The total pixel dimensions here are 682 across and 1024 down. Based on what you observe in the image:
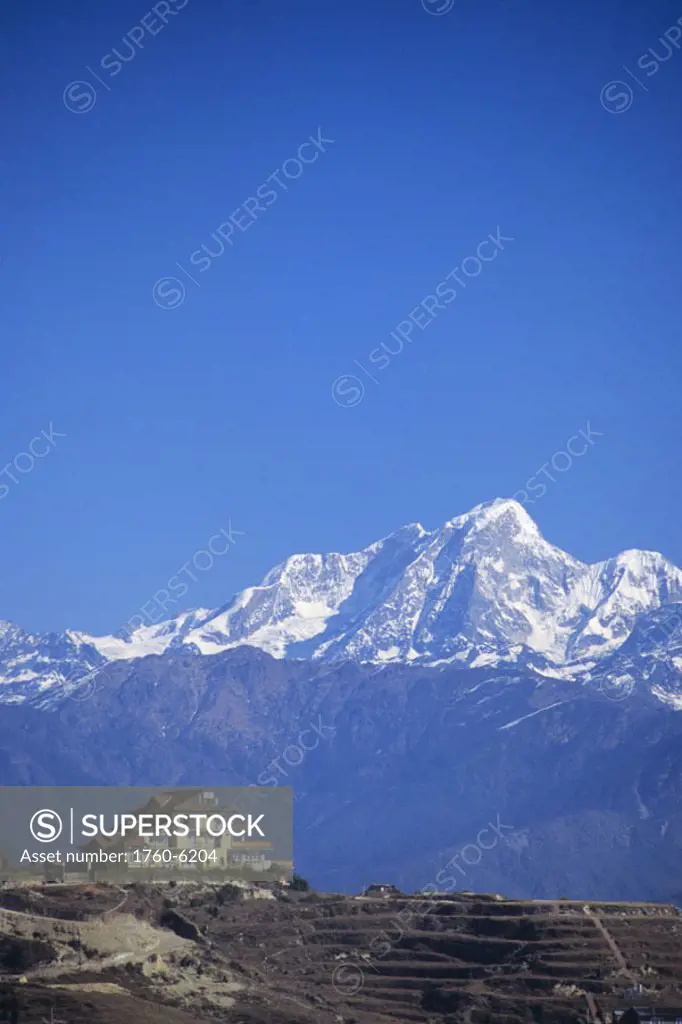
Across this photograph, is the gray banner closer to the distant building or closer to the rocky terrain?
the rocky terrain

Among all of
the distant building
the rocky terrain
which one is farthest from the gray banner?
the distant building

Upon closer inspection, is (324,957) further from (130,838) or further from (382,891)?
(130,838)

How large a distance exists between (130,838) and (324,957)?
2381 centimetres

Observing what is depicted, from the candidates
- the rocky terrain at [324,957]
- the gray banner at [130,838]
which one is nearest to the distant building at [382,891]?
the rocky terrain at [324,957]

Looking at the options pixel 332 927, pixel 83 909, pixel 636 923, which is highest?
pixel 636 923

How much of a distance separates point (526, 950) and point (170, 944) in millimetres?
25249

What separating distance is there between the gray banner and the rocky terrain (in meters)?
4.75

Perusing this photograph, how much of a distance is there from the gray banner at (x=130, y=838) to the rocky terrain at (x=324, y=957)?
475 cm

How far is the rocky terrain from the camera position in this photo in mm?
132875

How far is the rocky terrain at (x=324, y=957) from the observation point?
133m

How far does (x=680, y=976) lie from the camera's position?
14025 cm

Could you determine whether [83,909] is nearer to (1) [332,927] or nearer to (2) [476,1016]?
(1) [332,927]

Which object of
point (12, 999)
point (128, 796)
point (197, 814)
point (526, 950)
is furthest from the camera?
point (128, 796)

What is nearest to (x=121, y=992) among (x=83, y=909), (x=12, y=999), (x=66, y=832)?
(x=12, y=999)
